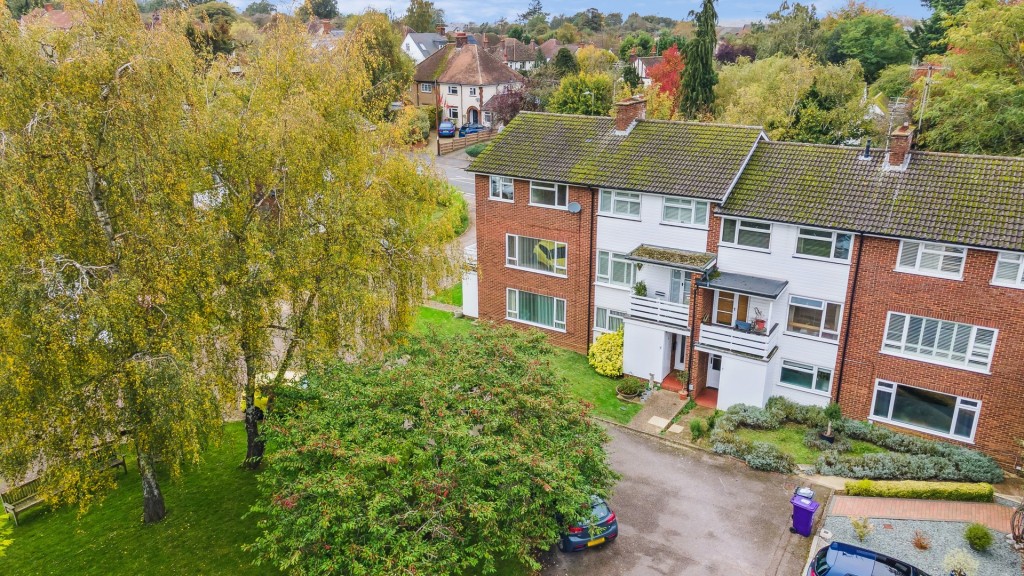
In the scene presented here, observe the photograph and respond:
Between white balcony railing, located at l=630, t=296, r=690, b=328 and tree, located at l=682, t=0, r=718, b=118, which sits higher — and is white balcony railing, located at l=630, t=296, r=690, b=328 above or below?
below

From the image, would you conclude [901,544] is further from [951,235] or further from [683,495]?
[951,235]

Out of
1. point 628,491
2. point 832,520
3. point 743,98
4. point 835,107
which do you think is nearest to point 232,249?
point 628,491

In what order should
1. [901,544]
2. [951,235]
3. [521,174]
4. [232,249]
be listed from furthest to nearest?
[521,174], [951,235], [901,544], [232,249]

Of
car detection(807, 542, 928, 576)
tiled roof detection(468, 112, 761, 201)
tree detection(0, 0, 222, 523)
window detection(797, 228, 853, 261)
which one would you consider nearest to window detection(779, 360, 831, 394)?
window detection(797, 228, 853, 261)

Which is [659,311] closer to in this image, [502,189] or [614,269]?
[614,269]

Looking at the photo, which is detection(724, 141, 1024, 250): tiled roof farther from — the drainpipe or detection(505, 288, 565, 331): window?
detection(505, 288, 565, 331): window

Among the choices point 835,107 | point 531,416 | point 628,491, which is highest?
point 835,107

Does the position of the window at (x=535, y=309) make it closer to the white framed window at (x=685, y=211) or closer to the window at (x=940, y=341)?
the white framed window at (x=685, y=211)
